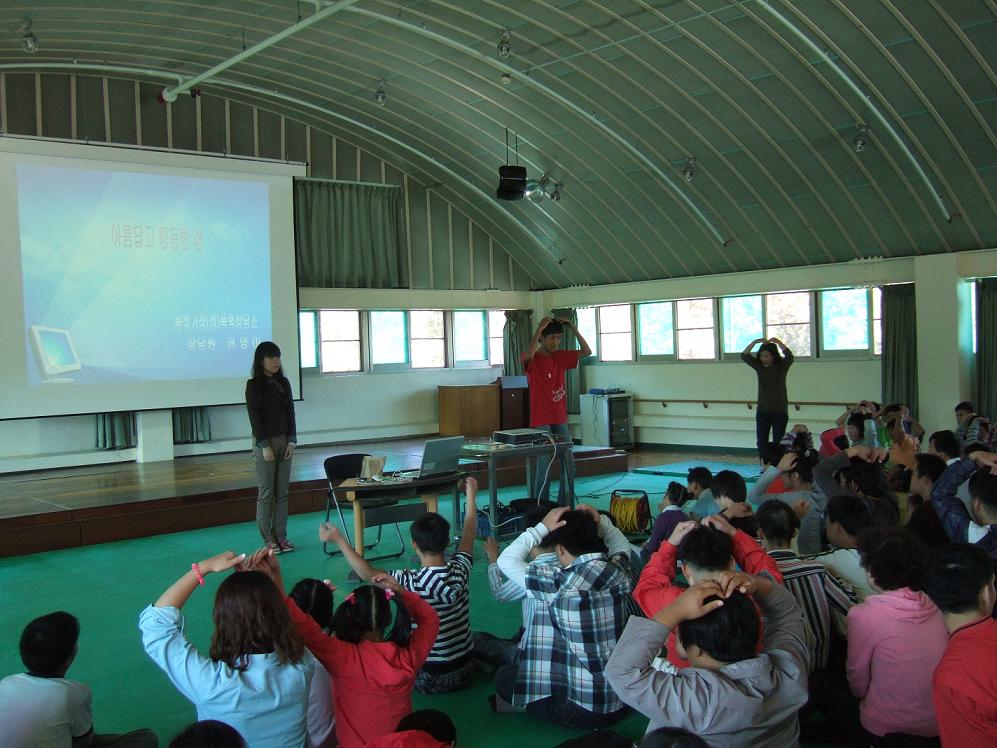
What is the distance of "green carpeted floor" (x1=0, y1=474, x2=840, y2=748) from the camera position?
146 inches

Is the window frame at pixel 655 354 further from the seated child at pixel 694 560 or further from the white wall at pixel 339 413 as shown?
the seated child at pixel 694 560

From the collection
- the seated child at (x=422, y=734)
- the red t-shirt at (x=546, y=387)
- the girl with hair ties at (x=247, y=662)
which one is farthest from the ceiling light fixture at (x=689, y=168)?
the seated child at (x=422, y=734)

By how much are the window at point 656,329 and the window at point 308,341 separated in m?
5.11

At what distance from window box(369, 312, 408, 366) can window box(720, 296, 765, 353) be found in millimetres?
4998

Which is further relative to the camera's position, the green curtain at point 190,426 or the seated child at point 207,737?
the green curtain at point 190,426

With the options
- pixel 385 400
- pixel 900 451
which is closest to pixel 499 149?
pixel 385 400

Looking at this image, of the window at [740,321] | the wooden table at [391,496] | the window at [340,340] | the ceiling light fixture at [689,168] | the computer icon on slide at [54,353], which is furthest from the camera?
the window at [340,340]

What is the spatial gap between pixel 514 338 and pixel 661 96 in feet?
19.0

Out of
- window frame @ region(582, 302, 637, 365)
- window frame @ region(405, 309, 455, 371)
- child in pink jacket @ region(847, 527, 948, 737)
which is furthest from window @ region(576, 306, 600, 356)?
child in pink jacket @ region(847, 527, 948, 737)

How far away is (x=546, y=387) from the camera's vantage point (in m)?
7.63

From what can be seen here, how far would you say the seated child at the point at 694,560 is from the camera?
2756 mm

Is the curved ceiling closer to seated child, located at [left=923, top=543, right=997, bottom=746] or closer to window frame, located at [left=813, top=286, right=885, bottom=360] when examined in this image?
window frame, located at [left=813, top=286, right=885, bottom=360]

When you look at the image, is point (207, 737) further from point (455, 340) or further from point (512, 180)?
point (455, 340)

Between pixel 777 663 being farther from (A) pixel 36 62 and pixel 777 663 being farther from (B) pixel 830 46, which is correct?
(A) pixel 36 62
